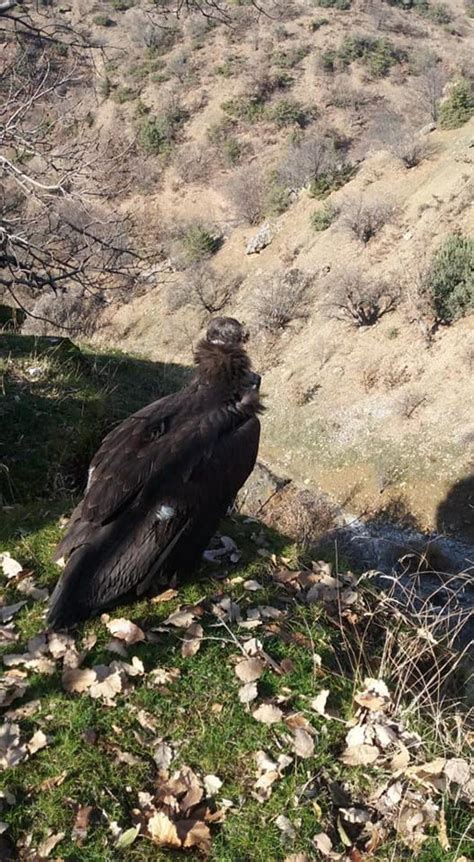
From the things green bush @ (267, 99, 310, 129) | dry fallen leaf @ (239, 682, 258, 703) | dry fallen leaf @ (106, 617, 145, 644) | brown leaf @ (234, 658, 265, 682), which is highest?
dry fallen leaf @ (239, 682, 258, 703)

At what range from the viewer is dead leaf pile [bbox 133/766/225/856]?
2.58 metres

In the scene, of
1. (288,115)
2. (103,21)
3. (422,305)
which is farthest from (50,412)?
(103,21)

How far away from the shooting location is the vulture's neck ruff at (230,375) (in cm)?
442

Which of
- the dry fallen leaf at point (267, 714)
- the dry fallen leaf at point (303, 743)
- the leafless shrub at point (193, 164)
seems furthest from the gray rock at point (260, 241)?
the dry fallen leaf at point (303, 743)

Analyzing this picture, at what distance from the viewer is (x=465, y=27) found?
4466 centimetres

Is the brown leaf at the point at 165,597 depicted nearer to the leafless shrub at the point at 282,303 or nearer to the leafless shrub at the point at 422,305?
the leafless shrub at the point at 422,305

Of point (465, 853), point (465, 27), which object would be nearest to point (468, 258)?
point (465, 853)

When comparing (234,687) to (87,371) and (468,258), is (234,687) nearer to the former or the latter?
(87,371)

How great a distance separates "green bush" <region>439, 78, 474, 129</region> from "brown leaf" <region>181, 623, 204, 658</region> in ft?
85.2

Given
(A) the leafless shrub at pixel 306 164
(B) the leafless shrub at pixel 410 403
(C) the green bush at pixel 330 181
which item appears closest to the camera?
(B) the leafless shrub at pixel 410 403

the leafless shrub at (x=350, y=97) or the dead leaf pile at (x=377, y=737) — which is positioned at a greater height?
the dead leaf pile at (x=377, y=737)

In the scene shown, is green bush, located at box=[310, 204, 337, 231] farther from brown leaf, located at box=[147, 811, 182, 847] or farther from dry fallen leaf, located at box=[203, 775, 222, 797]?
brown leaf, located at box=[147, 811, 182, 847]

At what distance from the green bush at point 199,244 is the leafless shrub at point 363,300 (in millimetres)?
9852

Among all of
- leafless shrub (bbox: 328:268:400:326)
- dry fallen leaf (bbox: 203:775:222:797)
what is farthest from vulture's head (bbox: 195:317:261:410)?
leafless shrub (bbox: 328:268:400:326)
